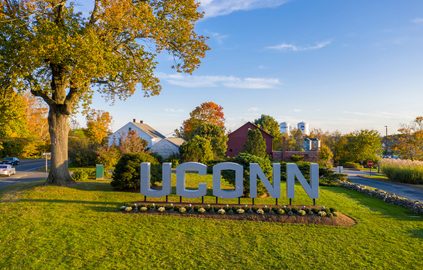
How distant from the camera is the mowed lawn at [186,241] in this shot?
7.59 metres

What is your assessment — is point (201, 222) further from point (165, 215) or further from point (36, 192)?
point (36, 192)

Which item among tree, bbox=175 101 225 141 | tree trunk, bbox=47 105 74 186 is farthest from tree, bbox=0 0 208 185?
tree, bbox=175 101 225 141

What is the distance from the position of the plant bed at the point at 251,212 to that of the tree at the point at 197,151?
68.8 feet

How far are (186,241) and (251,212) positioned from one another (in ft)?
11.8

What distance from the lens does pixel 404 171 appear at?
26.6 metres

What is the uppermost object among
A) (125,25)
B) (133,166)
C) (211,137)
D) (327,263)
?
(125,25)

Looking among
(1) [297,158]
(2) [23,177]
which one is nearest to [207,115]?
(1) [297,158]

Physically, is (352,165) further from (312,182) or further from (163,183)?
(163,183)

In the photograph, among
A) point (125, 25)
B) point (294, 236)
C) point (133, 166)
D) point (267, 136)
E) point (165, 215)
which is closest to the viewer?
point (294, 236)

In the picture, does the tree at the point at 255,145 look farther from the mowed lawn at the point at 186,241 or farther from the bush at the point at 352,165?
the mowed lawn at the point at 186,241

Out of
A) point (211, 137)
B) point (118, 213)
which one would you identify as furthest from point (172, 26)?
point (211, 137)

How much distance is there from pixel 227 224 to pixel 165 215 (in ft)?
8.42

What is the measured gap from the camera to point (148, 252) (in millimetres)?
8164

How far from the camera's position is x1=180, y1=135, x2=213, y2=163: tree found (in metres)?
33.5
